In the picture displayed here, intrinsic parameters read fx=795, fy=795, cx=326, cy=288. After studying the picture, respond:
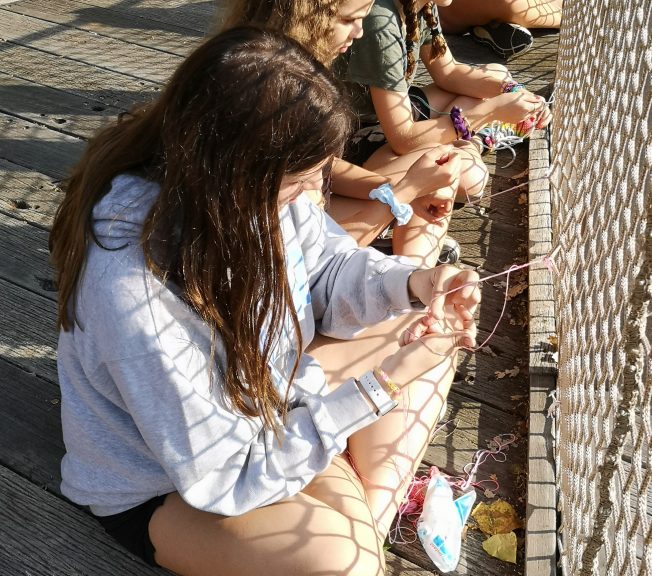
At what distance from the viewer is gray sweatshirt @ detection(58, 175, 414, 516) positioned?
1.23 metres

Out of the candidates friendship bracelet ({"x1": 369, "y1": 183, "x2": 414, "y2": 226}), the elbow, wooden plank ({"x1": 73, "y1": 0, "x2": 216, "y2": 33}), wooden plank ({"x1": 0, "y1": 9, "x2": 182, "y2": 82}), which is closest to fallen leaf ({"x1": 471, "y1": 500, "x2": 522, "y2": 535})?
friendship bracelet ({"x1": 369, "y1": 183, "x2": 414, "y2": 226})

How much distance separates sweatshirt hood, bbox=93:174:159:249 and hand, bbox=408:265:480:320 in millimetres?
639

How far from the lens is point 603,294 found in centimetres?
175

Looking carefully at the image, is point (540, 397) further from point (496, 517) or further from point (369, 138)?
point (369, 138)

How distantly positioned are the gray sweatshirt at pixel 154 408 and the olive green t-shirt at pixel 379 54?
3.53 feet

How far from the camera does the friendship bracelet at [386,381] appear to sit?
1482 millimetres

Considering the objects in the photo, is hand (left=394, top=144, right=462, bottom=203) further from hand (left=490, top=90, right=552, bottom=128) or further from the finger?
the finger

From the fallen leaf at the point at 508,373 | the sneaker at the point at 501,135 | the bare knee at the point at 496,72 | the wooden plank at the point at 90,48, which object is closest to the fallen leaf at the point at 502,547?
the fallen leaf at the point at 508,373

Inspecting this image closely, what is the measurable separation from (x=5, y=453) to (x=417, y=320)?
997 mm

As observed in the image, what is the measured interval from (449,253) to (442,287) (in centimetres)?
80

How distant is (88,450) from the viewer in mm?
1402

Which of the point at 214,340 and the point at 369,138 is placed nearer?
the point at 214,340

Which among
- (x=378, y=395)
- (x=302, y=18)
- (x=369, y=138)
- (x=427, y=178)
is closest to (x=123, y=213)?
(x=378, y=395)

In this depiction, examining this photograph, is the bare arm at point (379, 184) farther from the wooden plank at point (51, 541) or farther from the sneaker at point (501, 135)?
the wooden plank at point (51, 541)
